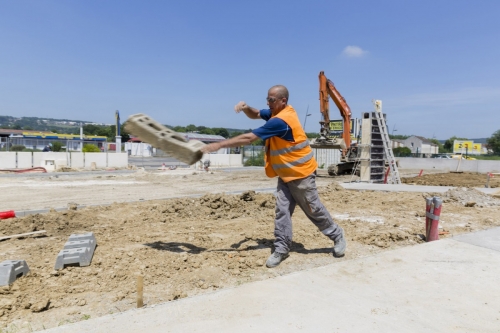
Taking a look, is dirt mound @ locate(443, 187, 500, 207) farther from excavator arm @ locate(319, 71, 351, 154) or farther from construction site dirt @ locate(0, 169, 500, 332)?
excavator arm @ locate(319, 71, 351, 154)

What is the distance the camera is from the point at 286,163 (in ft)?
13.9

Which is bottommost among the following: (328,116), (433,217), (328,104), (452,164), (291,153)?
(433,217)

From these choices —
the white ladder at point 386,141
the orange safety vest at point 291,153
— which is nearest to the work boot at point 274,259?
the orange safety vest at point 291,153

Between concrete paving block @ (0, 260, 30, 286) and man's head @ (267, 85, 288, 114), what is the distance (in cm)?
320

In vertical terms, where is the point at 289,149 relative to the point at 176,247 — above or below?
above

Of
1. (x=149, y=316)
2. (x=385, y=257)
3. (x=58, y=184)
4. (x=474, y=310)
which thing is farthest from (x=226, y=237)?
(x=58, y=184)

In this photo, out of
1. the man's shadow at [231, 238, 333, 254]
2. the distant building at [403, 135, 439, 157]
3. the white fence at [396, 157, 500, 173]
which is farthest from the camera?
the distant building at [403, 135, 439, 157]

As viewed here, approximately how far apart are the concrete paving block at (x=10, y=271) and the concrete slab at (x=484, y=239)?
5.45 m

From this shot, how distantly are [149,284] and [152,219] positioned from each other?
3483 mm

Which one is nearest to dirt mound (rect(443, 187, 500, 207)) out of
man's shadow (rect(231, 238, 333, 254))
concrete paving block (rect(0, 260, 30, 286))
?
man's shadow (rect(231, 238, 333, 254))

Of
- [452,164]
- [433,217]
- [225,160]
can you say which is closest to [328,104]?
[433,217]

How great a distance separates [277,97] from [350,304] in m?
2.35

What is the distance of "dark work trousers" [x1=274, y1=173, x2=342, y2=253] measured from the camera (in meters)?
4.29

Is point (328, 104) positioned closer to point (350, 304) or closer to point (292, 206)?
point (292, 206)
